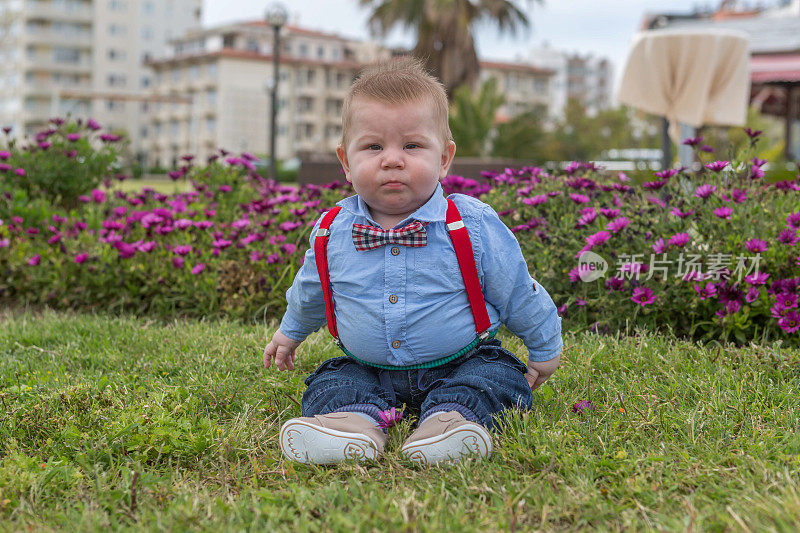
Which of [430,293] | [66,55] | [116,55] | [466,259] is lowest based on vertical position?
[430,293]

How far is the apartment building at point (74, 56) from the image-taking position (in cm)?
7288

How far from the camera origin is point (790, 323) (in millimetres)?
3371

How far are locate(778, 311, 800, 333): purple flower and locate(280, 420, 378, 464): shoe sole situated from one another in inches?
81.6

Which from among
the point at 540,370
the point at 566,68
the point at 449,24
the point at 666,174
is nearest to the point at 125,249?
the point at 540,370

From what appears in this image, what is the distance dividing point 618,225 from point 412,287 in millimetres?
1565

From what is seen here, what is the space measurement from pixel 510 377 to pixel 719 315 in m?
1.47

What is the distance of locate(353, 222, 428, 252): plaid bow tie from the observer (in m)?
2.38

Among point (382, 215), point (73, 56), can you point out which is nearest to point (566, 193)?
point (382, 215)

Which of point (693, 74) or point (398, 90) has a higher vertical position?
point (693, 74)

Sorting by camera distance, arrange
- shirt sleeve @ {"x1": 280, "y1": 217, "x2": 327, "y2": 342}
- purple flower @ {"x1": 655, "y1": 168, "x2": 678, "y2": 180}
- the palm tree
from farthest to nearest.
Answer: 1. the palm tree
2. purple flower @ {"x1": 655, "y1": 168, "x2": 678, "y2": 180}
3. shirt sleeve @ {"x1": 280, "y1": 217, "x2": 327, "y2": 342}

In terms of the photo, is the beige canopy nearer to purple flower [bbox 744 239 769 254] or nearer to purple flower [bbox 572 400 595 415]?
purple flower [bbox 744 239 769 254]

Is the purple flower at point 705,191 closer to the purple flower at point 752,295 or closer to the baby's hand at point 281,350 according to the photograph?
the purple flower at point 752,295

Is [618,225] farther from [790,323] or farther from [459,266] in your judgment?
[459,266]

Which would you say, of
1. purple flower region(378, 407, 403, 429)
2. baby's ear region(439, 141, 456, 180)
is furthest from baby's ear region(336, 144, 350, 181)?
purple flower region(378, 407, 403, 429)
